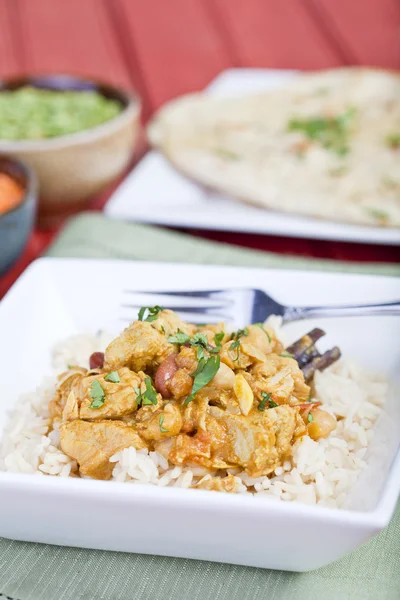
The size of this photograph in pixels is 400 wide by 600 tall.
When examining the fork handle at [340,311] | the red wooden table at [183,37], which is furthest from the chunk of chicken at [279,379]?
the red wooden table at [183,37]

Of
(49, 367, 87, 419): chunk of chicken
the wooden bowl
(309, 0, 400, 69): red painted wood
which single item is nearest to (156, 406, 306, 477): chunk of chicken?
(49, 367, 87, 419): chunk of chicken

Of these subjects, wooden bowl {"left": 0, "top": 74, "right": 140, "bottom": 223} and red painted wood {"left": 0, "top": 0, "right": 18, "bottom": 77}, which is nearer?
wooden bowl {"left": 0, "top": 74, "right": 140, "bottom": 223}

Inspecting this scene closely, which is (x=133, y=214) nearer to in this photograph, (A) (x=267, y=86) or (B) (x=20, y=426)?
(B) (x=20, y=426)

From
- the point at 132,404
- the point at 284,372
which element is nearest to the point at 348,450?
the point at 284,372

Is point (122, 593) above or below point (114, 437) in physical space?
below

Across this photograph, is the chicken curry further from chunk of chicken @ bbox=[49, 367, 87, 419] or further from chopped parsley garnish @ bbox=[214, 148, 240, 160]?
chopped parsley garnish @ bbox=[214, 148, 240, 160]
